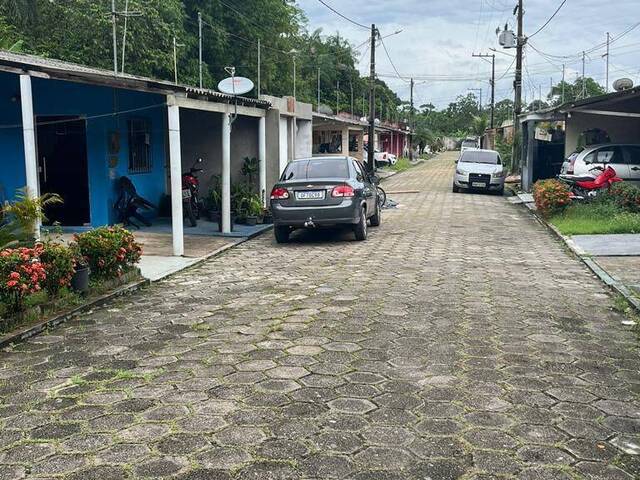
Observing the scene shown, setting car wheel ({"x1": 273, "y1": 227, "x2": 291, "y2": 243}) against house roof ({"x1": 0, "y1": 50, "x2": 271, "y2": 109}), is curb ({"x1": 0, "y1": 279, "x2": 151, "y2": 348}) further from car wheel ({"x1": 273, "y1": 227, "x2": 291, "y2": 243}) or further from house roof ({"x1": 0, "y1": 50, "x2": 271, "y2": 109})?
car wheel ({"x1": 273, "y1": 227, "x2": 291, "y2": 243})

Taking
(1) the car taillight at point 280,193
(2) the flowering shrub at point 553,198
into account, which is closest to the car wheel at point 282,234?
(1) the car taillight at point 280,193

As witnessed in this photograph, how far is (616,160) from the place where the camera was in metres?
17.5

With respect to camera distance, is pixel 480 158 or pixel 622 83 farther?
pixel 480 158

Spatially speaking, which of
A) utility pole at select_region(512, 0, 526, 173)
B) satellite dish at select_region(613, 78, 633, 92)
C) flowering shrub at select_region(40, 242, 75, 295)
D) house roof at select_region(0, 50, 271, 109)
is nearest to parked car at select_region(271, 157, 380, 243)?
house roof at select_region(0, 50, 271, 109)

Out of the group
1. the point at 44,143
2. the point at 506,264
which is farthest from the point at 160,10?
the point at 506,264

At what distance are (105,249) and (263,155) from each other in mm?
8202

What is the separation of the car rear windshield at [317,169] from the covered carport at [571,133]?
751cm

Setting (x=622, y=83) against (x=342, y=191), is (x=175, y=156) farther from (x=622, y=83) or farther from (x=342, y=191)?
(x=622, y=83)

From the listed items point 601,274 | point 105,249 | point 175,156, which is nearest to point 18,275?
point 105,249

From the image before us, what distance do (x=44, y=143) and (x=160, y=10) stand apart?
17121 millimetres

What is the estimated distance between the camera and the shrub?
1411 cm

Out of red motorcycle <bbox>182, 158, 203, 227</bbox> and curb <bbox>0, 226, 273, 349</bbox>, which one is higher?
red motorcycle <bbox>182, 158, 203, 227</bbox>

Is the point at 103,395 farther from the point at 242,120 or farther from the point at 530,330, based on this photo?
the point at 242,120

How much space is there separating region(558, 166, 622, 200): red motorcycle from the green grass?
0.44 metres
